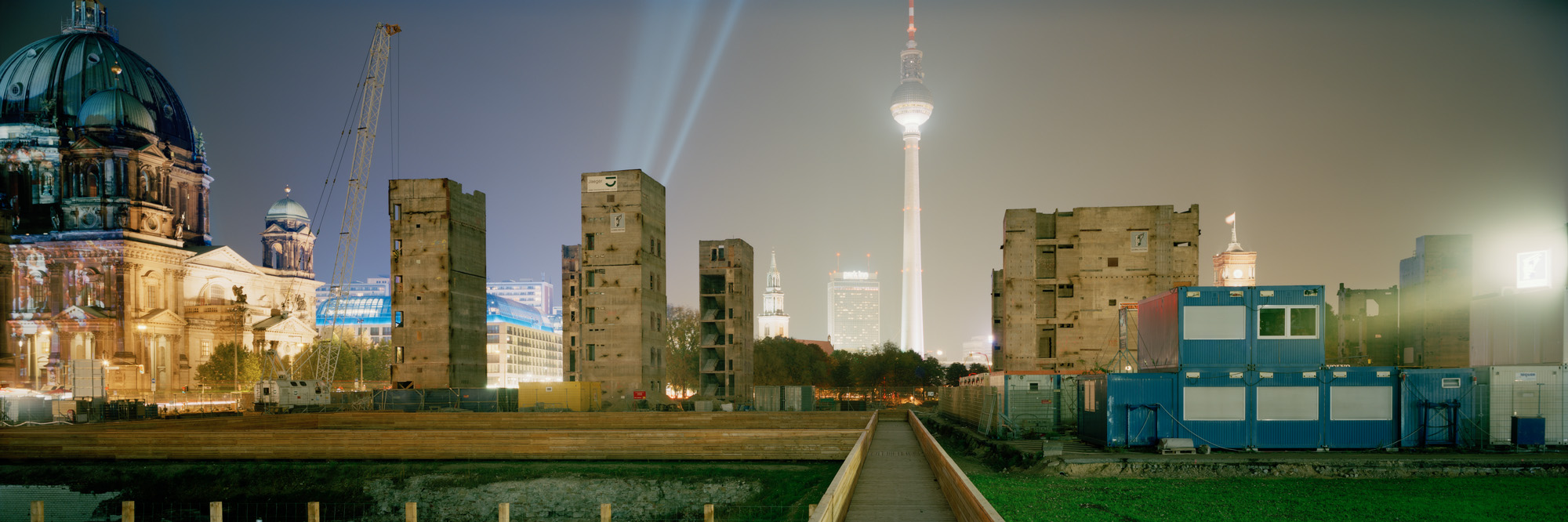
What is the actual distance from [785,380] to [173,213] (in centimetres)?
8163

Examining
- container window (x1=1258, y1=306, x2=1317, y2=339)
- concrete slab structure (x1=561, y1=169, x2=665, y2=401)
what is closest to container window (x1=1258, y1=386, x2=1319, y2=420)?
container window (x1=1258, y1=306, x2=1317, y2=339)

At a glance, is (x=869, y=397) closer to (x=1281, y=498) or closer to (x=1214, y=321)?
(x=1214, y=321)

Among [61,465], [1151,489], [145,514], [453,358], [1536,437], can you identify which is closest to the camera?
[1151,489]

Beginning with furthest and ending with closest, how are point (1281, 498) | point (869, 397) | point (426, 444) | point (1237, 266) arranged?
point (1237, 266) → point (869, 397) → point (426, 444) → point (1281, 498)

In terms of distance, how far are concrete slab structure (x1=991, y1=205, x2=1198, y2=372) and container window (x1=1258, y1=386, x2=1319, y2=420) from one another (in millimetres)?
29036

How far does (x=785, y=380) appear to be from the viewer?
106 m

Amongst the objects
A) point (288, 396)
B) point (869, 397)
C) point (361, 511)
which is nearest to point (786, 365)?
point (869, 397)

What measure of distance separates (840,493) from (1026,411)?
2052 centimetres

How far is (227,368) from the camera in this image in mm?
102812

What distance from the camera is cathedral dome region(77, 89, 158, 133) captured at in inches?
4188

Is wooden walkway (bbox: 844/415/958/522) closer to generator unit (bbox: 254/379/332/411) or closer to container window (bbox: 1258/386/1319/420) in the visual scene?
container window (bbox: 1258/386/1319/420)

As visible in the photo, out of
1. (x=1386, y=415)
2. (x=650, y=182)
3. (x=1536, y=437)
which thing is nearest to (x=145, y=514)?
(x=650, y=182)

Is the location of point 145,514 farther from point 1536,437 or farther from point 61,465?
point 1536,437

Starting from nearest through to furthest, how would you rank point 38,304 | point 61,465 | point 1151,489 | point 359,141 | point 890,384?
point 1151,489 → point 61,465 → point 359,141 → point 38,304 → point 890,384
